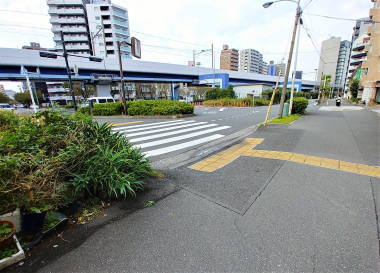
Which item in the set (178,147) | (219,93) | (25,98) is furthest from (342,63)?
(25,98)

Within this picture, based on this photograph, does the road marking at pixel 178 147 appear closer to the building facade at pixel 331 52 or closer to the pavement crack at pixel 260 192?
the pavement crack at pixel 260 192

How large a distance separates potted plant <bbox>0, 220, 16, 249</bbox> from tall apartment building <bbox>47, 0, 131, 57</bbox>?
201 feet

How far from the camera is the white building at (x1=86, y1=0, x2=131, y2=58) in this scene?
5259cm

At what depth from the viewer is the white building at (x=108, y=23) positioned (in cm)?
5259

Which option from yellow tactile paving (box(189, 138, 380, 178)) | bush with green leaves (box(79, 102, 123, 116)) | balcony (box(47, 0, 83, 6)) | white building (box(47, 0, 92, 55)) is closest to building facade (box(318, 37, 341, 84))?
white building (box(47, 0, 92, 55))

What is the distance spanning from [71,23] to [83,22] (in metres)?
3.48

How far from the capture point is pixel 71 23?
174 feet

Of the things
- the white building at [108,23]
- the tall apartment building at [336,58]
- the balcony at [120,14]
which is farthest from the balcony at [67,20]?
the tall apartment building at [336,58]

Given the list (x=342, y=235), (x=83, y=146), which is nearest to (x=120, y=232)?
(x=83, y=146)

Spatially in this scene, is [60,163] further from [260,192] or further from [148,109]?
[148,109]

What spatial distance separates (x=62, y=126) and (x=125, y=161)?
140 cm

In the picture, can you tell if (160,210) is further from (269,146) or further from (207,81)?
(207,81)

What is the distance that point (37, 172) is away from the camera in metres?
2.22

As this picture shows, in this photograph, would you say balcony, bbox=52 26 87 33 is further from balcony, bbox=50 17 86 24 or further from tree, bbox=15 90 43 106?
tree, bbox=15 90 43 106
